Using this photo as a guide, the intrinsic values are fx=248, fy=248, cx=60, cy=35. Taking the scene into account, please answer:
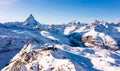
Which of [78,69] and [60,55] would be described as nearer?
[78,69]

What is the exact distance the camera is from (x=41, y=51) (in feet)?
386

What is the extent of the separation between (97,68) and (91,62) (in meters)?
11.0

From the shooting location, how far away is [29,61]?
371 feet

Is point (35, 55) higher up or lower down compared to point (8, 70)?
higher up

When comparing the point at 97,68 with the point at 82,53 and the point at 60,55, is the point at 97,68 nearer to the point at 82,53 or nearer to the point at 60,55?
the point at 60,55

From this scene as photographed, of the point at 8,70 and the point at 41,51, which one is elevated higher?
the point at 41,51

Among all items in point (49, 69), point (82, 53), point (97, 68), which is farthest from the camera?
point (82, 53)

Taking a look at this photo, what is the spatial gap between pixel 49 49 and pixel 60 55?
624cm

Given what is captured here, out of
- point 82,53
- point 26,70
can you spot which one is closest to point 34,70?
point 26,70

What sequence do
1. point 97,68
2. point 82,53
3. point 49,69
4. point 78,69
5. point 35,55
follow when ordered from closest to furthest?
1. point 78,69
2. point 49,69
3. point 97,68
4. point 35,55
5. point 82,53

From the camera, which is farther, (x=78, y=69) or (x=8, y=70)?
(x=8, y=70)

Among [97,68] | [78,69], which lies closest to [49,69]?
[78,69]

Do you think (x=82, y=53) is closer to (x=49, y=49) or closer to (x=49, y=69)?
(x=49, y=49)

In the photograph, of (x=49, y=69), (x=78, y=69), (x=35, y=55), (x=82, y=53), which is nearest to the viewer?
(x=78, y=69)
